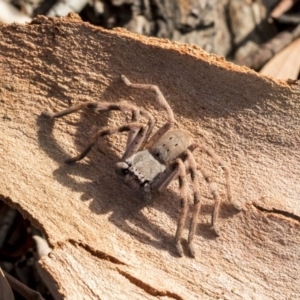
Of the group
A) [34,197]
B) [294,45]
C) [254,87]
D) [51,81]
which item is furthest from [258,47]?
[34,197]

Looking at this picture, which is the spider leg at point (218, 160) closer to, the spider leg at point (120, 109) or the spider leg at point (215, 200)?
the spider leg at point (215, 200)

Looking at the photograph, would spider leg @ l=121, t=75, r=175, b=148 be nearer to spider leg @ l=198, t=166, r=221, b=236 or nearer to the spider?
the spider

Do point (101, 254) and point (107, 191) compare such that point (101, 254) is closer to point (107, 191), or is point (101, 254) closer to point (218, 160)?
point (107, 191)

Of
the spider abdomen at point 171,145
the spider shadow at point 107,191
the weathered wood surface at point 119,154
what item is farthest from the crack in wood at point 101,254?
the spider abdomen at point 171,145

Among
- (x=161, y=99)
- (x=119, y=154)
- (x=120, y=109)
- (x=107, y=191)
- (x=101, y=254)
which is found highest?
(x=161, y=99)

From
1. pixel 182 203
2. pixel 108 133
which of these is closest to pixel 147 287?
pixel 182 203

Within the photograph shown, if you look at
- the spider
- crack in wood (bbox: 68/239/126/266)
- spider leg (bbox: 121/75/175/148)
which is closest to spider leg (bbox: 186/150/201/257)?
the spider
